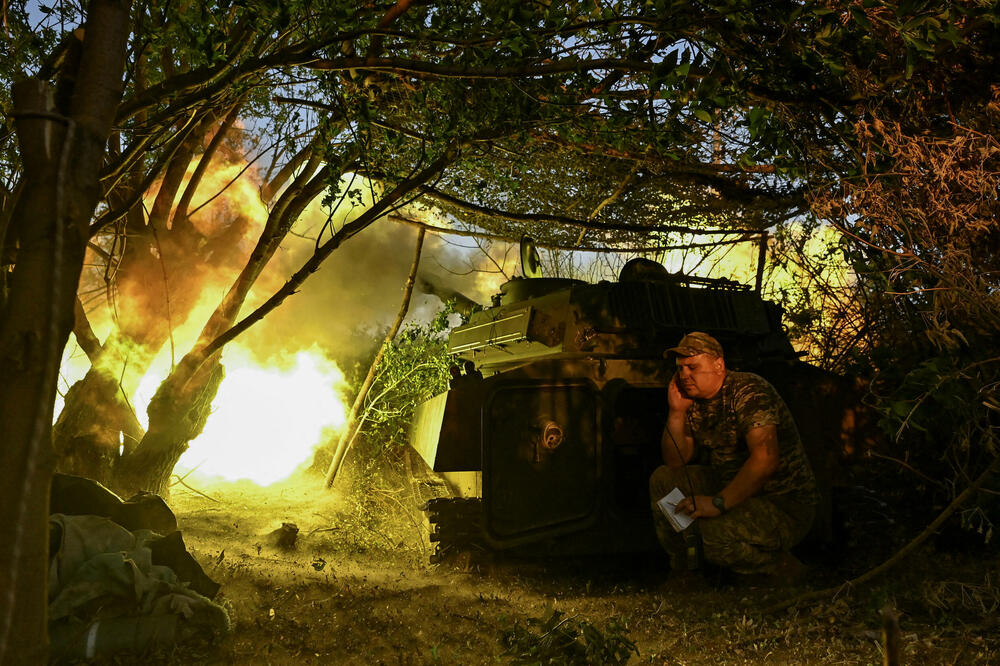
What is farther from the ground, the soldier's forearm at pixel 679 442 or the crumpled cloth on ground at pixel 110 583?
the soldier's forearm at pixel 679 442

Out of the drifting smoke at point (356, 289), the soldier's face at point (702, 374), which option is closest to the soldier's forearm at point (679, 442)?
the soldier's face at point (702, 374)

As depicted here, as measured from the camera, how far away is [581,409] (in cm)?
578

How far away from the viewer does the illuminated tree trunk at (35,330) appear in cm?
232

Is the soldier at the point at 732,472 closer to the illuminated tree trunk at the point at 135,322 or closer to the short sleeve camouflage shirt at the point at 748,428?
the short sleeve camouflage shirt at the point at 748,428

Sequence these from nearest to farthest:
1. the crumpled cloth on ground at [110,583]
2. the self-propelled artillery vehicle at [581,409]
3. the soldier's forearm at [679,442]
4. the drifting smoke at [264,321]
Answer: the crumpled cloth on ground at [110,583] → the soldier's forearm at [679,442] → the self-propelled artillery vehicle at [581,409] → the drifting smoke at [264,321]

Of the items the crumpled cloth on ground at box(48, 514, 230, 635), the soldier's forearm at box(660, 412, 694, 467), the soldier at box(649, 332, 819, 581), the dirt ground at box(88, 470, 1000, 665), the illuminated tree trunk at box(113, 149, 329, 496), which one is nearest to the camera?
the crumpled cloth on ground at box(48, 514, 230, 635)

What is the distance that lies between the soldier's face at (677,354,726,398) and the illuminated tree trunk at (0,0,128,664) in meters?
3.71

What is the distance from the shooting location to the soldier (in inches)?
185

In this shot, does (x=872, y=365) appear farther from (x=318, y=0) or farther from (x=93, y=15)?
(x=93, y=15)

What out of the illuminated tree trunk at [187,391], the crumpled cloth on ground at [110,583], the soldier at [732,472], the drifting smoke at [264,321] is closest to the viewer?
the crumpled cloth on ground at [110,583]

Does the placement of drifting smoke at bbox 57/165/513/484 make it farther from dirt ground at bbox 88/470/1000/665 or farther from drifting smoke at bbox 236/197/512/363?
dirt ground at bbox 88/470/1000/665

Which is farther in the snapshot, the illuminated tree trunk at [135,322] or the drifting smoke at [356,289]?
the drifting smoke at [356,289]

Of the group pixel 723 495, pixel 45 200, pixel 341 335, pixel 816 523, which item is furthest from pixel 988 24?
pixel 341 335

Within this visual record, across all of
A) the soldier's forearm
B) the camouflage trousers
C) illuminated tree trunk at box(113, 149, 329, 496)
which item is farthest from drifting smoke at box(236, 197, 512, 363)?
the camouflage trousers
